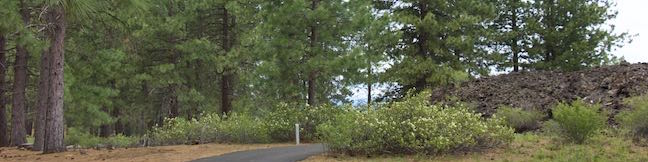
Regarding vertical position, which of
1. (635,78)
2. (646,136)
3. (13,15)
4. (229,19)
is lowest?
(646,136)

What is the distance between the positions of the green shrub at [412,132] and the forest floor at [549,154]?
21cm

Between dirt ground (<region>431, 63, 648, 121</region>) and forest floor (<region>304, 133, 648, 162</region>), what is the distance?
5.37 m

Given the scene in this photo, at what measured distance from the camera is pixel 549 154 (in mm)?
10688

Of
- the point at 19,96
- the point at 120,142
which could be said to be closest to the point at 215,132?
the point at 120,142

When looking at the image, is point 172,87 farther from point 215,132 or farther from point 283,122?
point 283,122

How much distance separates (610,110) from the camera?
655 inches

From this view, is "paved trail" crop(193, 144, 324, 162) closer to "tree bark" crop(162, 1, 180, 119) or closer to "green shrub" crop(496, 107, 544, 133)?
"green shrub" crop(496, 107, 544, 133)

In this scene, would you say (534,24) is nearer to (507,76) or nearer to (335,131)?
(507,76)

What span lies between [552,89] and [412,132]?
11613 mm

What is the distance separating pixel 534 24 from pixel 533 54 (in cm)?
162

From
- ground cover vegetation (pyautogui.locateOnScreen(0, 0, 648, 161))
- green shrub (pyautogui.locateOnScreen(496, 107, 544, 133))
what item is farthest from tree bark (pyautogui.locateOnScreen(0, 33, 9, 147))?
green shrub (pyautogui.locateOnScreen(496, 107, 544, 133))

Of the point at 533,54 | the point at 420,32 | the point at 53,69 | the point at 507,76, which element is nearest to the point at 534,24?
the point at 533,54

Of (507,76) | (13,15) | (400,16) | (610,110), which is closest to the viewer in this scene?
(13,15)

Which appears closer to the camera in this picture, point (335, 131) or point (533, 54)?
point (335, 131)
